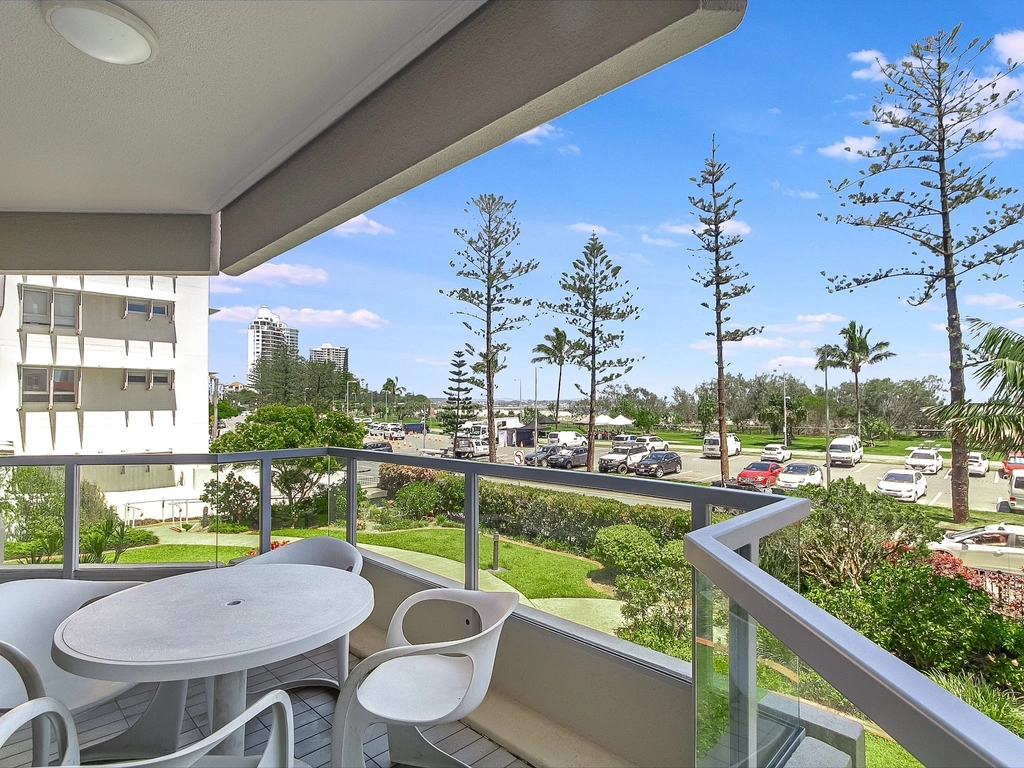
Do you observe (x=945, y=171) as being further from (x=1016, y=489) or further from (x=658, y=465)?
(x=658, y=465)

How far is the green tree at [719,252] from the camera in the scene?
69.7 ft

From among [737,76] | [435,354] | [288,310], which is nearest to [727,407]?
[435,354]

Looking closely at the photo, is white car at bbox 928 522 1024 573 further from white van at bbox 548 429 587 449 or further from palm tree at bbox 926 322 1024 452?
white van at bbox 548 429 587 449

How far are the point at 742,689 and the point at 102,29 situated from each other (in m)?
2.35

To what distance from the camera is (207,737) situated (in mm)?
1231

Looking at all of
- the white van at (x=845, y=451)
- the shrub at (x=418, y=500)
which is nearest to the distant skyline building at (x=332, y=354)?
the white van at (x=845, y=451)

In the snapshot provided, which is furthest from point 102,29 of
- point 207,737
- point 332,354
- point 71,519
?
point 332,354

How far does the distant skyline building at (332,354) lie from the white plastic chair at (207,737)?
3088 cm

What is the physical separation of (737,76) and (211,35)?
3464cm

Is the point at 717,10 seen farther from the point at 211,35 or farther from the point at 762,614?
the point at 211,35

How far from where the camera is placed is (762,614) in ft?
2.59

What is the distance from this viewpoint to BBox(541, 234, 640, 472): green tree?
24469 millimetres

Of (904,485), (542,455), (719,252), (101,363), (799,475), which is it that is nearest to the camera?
(904,485)

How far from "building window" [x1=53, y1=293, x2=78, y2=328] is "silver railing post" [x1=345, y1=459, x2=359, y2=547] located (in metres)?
21.8
